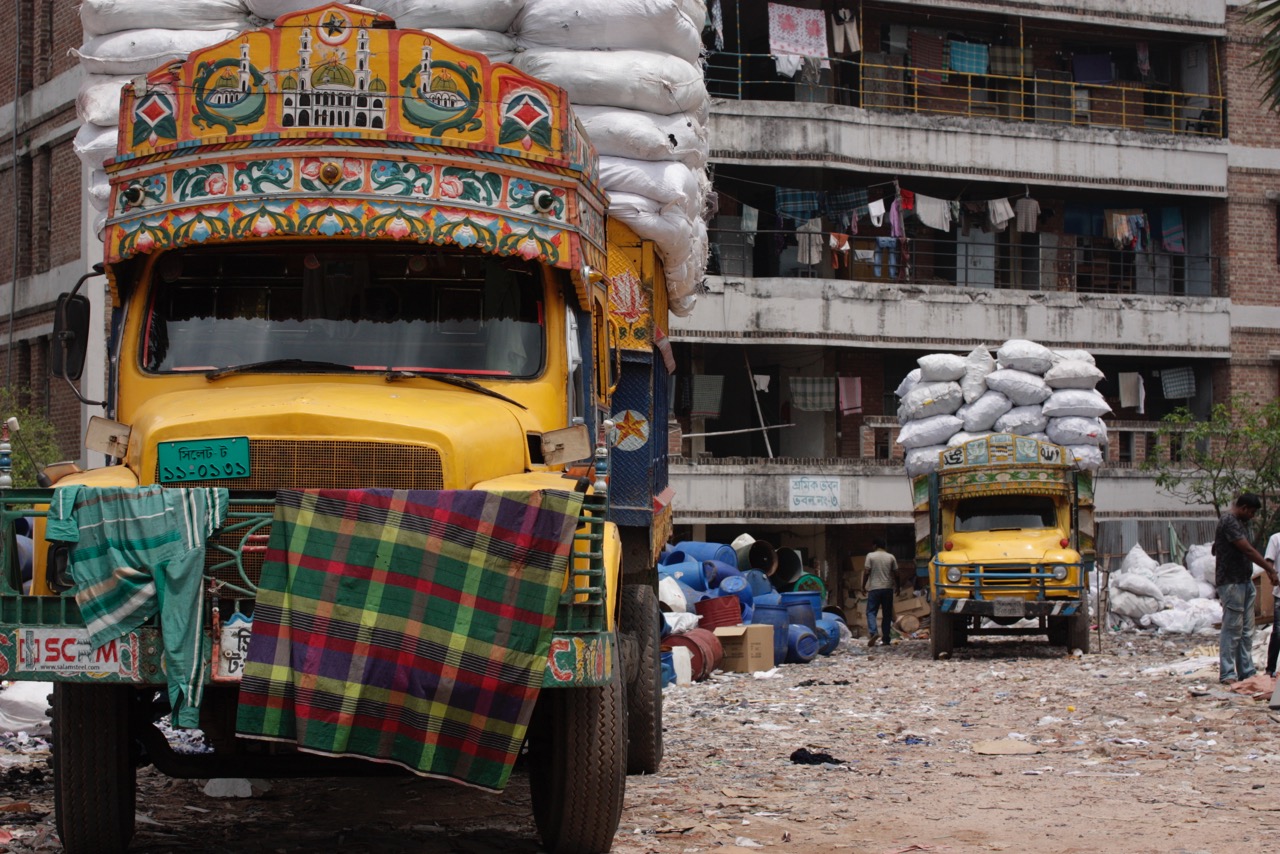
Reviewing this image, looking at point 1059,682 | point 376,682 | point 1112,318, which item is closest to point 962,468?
point 1059,682

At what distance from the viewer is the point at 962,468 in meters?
21.5

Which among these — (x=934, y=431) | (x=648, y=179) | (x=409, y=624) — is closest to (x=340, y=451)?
(x=409, y=624)

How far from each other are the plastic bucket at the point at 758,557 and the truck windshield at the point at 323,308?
19.0 meters

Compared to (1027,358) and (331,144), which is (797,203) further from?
(331,144)

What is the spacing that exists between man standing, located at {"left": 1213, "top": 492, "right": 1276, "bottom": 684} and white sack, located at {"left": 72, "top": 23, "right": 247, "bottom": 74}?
9391 mm

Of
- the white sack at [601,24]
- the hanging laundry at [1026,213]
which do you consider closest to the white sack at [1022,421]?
the hanging laundry at [1026,213]

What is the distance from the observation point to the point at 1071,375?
2391 centimetres

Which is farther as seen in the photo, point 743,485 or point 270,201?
point 743,485

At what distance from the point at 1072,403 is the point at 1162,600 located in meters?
4.38

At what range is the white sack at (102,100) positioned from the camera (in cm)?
1015

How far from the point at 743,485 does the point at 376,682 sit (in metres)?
25.3

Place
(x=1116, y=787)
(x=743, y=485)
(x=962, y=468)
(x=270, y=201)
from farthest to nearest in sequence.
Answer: (x=743, y=485) < (x=962, y=468) < (x=1116, y=787) < (x=270, y=201)

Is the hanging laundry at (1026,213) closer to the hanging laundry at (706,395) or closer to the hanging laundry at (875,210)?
the hanging laundry at (875,210)

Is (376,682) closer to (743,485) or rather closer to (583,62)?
(583,62)
